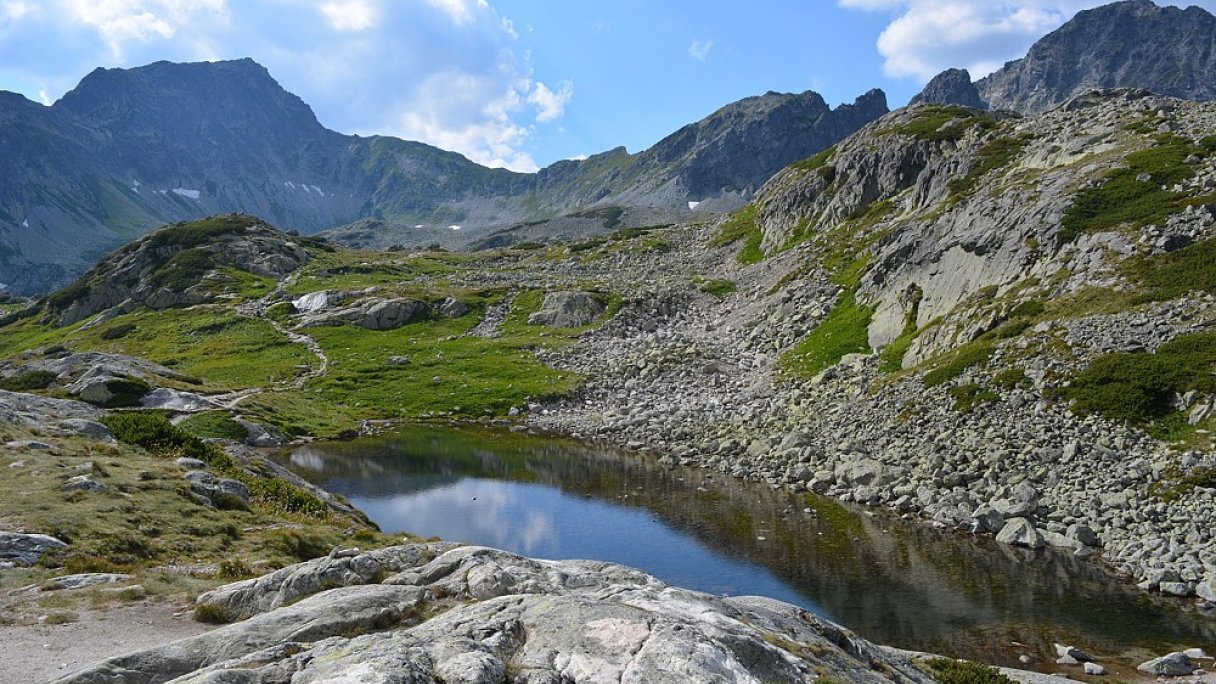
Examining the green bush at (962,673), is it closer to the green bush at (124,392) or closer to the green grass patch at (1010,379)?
the green grass patch at (1010,379)

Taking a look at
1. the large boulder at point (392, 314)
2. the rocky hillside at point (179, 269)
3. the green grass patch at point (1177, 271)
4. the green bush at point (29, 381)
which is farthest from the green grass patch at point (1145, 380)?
the rocky hillside at point (179, 269)

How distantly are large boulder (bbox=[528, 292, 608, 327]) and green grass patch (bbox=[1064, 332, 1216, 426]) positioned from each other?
64.5 metres

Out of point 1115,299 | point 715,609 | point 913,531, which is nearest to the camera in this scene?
point 715,609

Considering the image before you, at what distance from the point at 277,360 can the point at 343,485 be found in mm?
48280

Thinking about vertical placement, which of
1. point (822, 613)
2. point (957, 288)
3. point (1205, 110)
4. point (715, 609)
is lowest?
point (822, 613)

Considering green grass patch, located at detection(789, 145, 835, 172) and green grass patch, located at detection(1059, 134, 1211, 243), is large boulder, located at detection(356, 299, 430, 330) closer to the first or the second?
green grass patch, located at detection(789, 145, 835, 172)

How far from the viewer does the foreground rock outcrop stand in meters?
10.2

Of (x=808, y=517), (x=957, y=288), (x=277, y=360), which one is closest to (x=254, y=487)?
(x=808, y=517)

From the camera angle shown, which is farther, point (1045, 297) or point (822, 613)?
point (1045, 297)

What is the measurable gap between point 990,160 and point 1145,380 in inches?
1919

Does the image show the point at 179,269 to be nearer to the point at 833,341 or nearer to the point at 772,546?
the point at 833,341

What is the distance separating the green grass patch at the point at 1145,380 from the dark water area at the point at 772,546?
985cm

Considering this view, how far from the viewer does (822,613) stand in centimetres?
2722

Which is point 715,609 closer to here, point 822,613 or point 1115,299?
point 822,613
